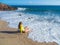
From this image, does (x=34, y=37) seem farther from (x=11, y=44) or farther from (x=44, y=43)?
(x=11, y=44)

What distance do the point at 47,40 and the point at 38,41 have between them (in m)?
0.66

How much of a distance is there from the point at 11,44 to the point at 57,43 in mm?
2938

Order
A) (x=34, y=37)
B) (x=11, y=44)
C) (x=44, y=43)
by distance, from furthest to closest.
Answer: (x=34, y=37)
(x=44, y=43)
(x=11, y=44)

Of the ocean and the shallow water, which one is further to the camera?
the ocean

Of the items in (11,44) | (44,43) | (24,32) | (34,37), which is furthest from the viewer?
(24,32)

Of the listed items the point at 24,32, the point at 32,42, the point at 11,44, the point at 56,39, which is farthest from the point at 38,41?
the point at 24,32

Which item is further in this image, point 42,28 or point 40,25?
point 40,25

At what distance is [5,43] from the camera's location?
12180mm

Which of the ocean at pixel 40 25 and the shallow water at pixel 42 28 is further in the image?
the ocean at pixel 40 25

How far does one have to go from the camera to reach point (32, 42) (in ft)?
43.4

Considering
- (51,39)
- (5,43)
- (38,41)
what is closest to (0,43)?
(5,43)

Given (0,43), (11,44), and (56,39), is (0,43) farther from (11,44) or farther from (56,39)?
(56,39)

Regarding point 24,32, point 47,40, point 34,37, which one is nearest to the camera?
point 47,40

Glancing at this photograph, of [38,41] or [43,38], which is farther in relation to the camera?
[43,38]
